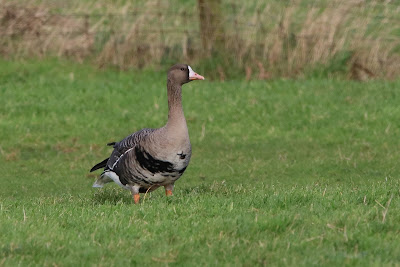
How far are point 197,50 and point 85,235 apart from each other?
13116 mm

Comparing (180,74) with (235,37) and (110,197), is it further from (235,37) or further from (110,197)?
(235,37)

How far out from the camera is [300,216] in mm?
7270

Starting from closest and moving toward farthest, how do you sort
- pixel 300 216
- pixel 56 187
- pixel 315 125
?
pixel 300 216, pixel 56 187, pixel 315 125

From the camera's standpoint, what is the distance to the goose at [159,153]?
9219 millimetres

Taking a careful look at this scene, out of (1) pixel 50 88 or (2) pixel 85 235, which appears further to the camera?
(1) pixel 50 88

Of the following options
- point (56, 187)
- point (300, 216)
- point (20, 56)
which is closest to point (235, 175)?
point (56, 187)

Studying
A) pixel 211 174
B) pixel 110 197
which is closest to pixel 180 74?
pixel 110 197

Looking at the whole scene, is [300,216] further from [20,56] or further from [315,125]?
[20,56]

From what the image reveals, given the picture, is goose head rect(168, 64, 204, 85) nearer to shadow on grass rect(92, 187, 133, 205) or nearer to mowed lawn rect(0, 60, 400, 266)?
mowed lawn rect(0, 60, 400, 266)

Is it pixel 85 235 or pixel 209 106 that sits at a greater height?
pixel 85 235

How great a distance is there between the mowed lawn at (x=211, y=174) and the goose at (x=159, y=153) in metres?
0.22

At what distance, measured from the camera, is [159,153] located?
9.20 m

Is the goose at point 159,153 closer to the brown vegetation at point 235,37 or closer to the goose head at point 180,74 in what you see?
the goose head at point 180,74

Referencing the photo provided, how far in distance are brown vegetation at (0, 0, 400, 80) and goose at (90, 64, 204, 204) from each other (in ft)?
30.8
